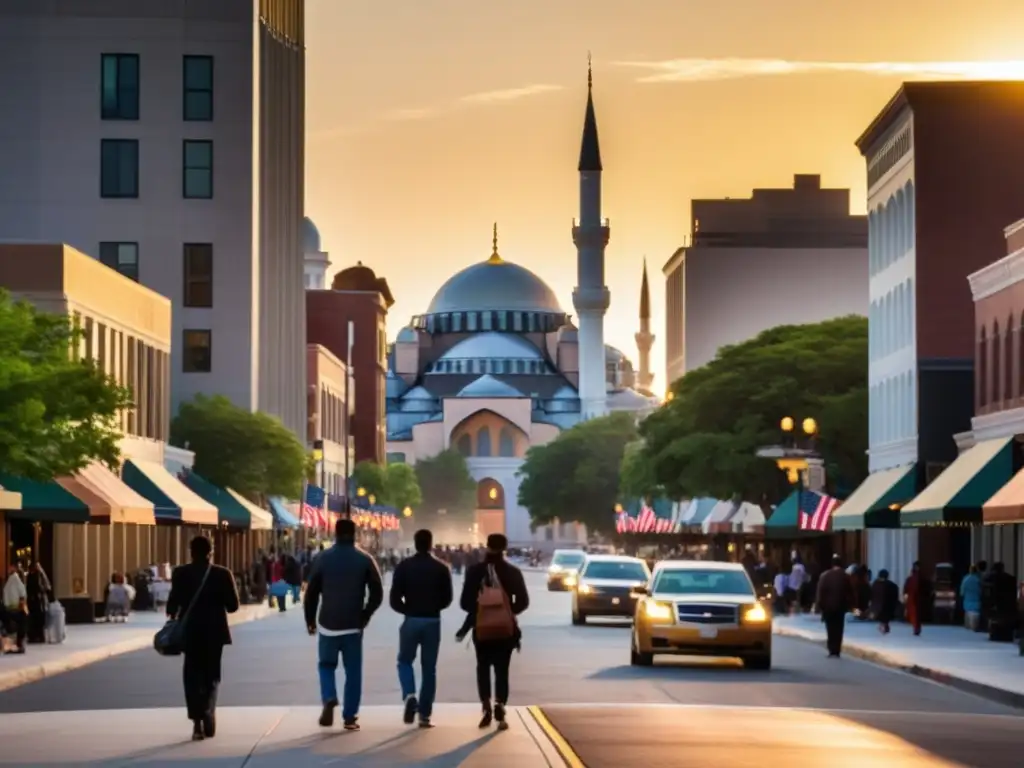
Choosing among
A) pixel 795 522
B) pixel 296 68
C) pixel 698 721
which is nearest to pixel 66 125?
pixel 296 68

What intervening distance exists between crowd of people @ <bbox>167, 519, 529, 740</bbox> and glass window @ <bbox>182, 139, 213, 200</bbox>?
77453mm

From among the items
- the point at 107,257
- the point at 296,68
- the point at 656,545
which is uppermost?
the point at 296,68

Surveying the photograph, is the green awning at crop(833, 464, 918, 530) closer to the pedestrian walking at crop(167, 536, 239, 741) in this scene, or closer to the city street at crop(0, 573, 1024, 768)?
the city street at crop(0, 573, 1024, 768)

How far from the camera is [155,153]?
10094cm

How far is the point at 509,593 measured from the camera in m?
23.9

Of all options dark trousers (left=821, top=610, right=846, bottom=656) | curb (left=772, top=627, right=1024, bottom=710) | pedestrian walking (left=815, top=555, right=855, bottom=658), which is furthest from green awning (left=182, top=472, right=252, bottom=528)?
pedestrian walking (left=815, top=555, right=855, bottom=658)

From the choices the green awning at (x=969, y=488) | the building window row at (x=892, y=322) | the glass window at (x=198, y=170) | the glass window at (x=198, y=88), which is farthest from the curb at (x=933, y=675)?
the glass window at (x=198, y=88)

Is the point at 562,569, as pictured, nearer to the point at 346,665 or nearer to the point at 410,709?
the point at 410,709

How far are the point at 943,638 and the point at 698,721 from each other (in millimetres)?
25932

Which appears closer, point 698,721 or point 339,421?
point 698,721

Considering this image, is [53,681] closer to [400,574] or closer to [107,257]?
[400,574]

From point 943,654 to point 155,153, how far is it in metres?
63.2

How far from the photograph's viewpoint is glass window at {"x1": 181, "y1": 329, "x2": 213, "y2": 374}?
330 ft

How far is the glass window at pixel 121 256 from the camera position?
9931 cm
